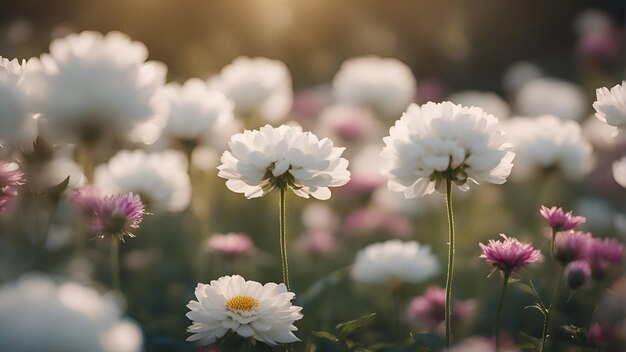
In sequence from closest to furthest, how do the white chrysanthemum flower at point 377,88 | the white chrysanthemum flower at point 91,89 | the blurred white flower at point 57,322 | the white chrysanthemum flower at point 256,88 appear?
1. the blurred white flower at point 57,322
2. the white chrysanthemum flower at point 91,89
3. the white chrysanthemum flower at point 256,88
4. the white chrysanthemum flower at point 377,88

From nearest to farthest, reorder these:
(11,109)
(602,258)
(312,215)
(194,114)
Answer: (11,109), (602,258), (194,114), (312,215)

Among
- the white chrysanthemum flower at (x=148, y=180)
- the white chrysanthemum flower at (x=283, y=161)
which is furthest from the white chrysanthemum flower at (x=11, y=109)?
the white chrysanthemum flower at (x=148, y=180)

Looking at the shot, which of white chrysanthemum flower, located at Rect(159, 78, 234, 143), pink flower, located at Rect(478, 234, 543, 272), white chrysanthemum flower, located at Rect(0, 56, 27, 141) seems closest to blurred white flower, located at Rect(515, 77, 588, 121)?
white chrysanthemum flower, located at Rect(159, 78, 234, 143)

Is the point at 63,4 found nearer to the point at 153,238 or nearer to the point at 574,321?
the point at 153,238

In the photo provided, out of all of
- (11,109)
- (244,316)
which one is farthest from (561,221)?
(11,109)

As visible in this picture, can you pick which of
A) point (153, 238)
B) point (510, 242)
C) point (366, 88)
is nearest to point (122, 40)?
point (510, 242)

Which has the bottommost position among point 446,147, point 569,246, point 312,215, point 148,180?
point 569,246

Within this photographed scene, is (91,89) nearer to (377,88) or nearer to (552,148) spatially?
(552,148)

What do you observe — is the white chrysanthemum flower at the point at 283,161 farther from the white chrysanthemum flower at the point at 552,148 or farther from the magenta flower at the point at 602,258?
the white chrysanthemum flower at the point at 552,148
